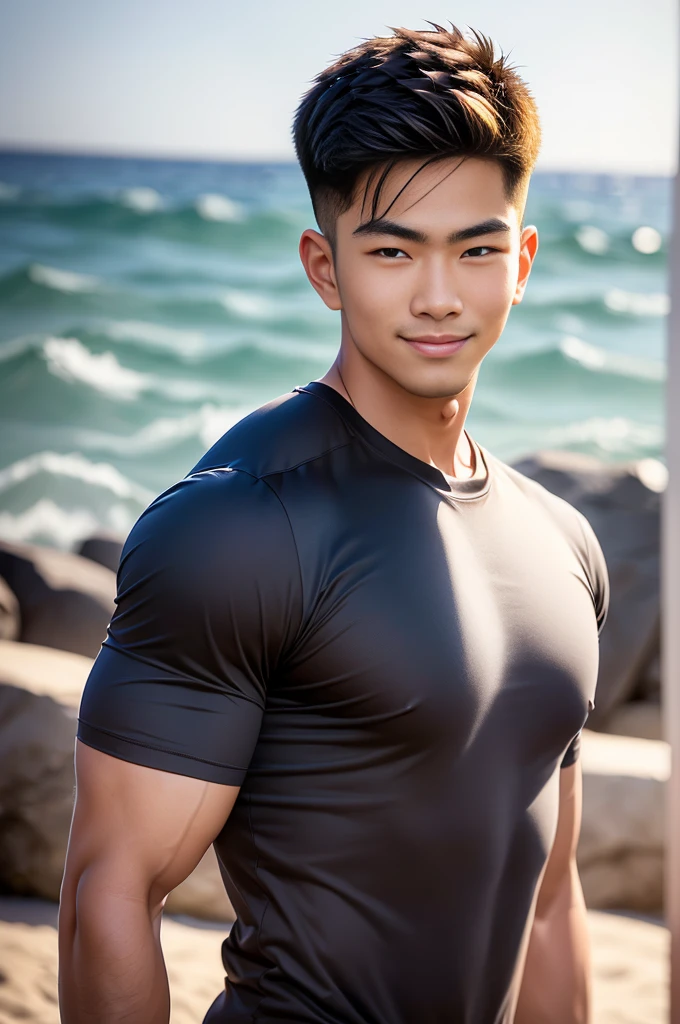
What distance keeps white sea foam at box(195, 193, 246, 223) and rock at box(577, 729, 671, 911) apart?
13529 millimetres

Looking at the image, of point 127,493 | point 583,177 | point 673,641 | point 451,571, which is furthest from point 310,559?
point 583,177

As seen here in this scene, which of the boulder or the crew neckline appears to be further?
the boulder

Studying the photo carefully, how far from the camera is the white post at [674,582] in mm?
1465

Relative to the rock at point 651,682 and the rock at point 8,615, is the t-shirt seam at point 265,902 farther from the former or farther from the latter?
the rock at point 651,682

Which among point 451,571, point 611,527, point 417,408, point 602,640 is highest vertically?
point 417,408

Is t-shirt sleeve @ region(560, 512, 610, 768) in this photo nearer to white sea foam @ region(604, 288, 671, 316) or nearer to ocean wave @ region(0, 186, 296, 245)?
white sea foam @ region(604, 288, 671, 316)

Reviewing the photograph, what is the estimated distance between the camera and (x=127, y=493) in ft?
37.3

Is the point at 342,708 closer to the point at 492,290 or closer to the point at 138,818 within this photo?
the point at 138,818

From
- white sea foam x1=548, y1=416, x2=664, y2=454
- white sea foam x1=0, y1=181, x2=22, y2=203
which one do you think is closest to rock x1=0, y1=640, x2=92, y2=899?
white sea foam x1=548, y1=416, x2=664, y2=454

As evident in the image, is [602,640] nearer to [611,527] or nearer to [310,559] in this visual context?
[611,527]

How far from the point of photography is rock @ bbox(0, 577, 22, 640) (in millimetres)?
4613

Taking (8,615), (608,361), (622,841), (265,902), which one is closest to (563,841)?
(265,902)

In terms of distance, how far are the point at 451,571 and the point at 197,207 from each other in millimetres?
15790

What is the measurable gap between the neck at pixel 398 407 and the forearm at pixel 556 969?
62 cm
